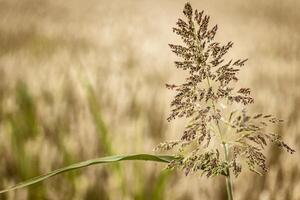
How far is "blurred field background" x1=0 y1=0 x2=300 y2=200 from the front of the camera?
113cm

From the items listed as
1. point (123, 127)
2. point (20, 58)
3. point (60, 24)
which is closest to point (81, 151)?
point (123, 127)

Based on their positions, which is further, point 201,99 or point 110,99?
point 110,99

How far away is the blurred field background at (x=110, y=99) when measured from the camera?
1.13 meters

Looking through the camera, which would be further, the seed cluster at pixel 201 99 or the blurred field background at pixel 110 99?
the blurred field background at pixel 110 99

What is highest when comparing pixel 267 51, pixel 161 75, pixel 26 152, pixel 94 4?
pixel 94 4

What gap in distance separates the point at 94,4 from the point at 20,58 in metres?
2.74

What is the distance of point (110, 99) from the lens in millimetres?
1632

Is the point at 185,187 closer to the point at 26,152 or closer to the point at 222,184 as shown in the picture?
the point at 222,184

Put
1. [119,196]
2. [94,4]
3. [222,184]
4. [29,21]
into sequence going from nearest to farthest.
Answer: [119,196]
[222,184]
[29,21]
[94,4]

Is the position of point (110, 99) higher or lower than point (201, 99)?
higher

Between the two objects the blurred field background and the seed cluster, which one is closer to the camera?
the seed cluster

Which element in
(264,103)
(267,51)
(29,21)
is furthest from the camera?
(29,21)

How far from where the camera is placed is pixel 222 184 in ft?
3.95

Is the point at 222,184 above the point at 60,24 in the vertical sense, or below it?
below
